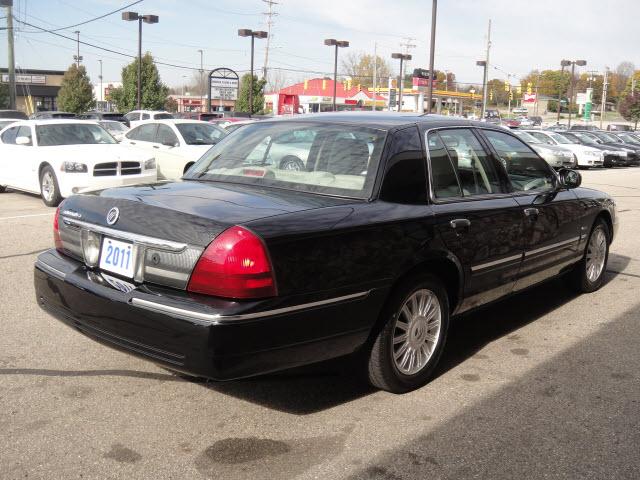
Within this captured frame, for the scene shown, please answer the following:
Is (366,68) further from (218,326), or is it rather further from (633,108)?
(218,326)

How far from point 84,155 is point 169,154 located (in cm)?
277

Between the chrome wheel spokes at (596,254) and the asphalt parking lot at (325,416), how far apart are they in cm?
118

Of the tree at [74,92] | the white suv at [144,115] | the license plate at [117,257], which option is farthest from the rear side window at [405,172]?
the tree at [74,92]

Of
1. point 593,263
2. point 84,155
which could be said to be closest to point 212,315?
point 593,263

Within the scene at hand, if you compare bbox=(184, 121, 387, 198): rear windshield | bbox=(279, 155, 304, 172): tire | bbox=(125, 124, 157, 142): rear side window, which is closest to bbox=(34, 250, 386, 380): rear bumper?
bbox=(184, 121, 387, 198): rear windshield

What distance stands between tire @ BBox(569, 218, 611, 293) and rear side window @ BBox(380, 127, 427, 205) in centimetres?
267

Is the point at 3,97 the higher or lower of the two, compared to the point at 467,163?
higher

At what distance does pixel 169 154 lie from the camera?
13.7 metres

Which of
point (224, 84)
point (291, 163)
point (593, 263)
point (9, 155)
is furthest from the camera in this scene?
point (224, 84)

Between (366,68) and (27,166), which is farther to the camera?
(366,68)

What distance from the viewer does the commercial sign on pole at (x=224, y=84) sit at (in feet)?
138

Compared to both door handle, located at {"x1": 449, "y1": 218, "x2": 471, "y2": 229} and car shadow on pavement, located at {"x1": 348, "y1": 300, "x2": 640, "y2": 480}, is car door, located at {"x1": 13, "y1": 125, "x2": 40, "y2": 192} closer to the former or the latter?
door handle, located at {"x1": 449, "y1": 218, "x2": 471, "y2": 229}

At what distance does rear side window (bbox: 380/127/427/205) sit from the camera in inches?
148

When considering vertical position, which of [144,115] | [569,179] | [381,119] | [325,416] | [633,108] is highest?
[633,108]
